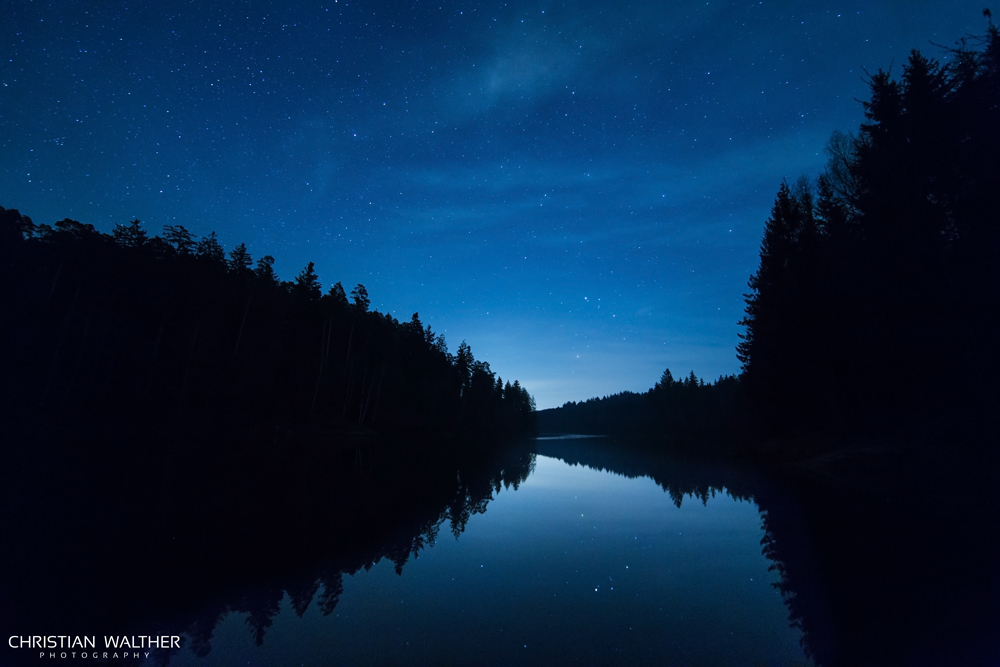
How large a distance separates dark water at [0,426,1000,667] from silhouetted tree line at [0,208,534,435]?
75.8 ft

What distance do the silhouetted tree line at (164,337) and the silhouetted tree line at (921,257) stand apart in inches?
1731

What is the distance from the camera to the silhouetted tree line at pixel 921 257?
1502 cm

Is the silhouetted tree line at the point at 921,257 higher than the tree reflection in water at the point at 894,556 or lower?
higher

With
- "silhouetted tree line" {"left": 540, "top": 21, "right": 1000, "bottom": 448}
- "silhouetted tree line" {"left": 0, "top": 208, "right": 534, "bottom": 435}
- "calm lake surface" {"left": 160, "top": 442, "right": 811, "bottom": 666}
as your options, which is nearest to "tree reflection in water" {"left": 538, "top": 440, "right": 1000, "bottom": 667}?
"calm lake surface" {"left": 160, "top": 442, "right": 811, "bottom": 666}

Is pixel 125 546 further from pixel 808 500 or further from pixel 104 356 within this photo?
pixel 104 356

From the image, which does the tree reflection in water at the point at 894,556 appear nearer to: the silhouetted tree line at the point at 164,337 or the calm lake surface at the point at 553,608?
the calm lake surface at the point at 553,608

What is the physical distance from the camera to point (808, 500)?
13.1 m

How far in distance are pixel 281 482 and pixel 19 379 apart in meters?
31.8

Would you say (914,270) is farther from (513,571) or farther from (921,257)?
(513,571)

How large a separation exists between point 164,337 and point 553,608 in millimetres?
45320

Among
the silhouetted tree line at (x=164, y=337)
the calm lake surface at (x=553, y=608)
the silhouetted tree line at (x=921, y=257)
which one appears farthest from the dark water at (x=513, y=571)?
the silhouetted tree line at (x=164, y=337)

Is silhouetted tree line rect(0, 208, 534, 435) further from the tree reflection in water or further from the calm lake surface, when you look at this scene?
the tree reflection in water

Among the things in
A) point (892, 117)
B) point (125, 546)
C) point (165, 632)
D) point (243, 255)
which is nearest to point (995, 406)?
point (892, 117)

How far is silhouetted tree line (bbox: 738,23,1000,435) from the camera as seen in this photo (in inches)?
591
